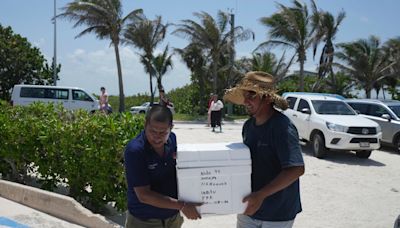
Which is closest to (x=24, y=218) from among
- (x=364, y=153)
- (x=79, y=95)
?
(x=364, y=153)

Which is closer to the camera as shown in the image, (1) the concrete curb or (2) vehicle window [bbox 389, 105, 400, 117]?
(1) the concrete curb

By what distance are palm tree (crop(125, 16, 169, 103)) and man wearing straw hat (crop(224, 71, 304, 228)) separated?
2861 centimetres

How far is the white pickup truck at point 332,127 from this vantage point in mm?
10789

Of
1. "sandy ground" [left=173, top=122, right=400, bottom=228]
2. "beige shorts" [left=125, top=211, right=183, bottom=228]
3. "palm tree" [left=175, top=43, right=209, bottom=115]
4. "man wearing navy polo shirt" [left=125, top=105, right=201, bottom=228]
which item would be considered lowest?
"sandy ground" [left=173, top=122, right=400, bottom=228]

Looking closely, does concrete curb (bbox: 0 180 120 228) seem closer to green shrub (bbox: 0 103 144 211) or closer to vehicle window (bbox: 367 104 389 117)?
green shrub (bbox: 0 103 144 211)

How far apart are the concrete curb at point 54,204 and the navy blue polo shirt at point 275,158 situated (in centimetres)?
251

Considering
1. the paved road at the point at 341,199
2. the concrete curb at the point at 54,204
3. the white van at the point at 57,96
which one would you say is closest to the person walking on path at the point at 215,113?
the paved road at the point at 341,199

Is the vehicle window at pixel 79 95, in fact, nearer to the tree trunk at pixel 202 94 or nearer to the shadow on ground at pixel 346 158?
the tree trunk at pixel 202 94

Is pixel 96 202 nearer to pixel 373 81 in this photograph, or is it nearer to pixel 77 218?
pixel 77 218

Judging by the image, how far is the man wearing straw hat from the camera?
2.43 metres

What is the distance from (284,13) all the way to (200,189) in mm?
27299

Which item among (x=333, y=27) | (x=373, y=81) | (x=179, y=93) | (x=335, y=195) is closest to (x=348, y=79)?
(x=373, y=81)

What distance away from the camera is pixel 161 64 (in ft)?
115

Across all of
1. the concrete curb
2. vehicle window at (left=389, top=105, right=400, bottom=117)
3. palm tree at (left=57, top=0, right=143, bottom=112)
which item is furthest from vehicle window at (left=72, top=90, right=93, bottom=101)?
the concrete curb
